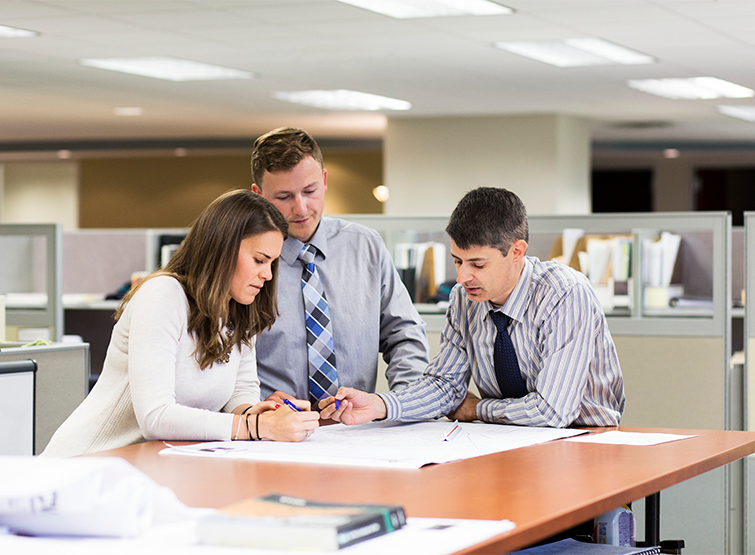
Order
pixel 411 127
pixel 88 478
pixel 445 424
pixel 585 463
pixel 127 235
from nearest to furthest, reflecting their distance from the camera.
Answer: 1. pixel 88 478
2. pixel 585 463
3. pixel 445 424
4. pixel 127 235
5. pixel 411 127

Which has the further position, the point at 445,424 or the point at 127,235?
the point at 127,235

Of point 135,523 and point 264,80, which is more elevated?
point 264,80

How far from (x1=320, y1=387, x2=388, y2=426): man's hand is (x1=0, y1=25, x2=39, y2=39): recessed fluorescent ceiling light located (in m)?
4.59

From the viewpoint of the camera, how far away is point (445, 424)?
2059 mm

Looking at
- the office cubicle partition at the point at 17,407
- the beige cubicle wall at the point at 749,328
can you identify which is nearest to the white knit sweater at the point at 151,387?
the office cubicle partition at the point at 17,407

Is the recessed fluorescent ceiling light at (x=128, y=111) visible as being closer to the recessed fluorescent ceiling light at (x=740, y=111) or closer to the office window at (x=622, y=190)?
the recessed fluorescent ceiling light at (x=740, y=111)

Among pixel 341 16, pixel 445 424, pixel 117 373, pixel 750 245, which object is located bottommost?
pixel 445 424

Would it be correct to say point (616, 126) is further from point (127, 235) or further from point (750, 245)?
point (750, 245)

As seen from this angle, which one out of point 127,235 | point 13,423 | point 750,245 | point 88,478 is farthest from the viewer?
point 127,235

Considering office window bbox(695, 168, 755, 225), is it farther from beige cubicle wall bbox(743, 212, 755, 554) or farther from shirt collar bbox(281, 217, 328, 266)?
shirt collar bbox(281, 217, 328, 266)

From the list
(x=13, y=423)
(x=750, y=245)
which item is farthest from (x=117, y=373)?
(x=750, y=245)

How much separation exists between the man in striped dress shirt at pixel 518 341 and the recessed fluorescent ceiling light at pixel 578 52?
438 cm

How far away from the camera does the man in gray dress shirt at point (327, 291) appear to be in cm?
223

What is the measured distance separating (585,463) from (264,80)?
21.1ft
